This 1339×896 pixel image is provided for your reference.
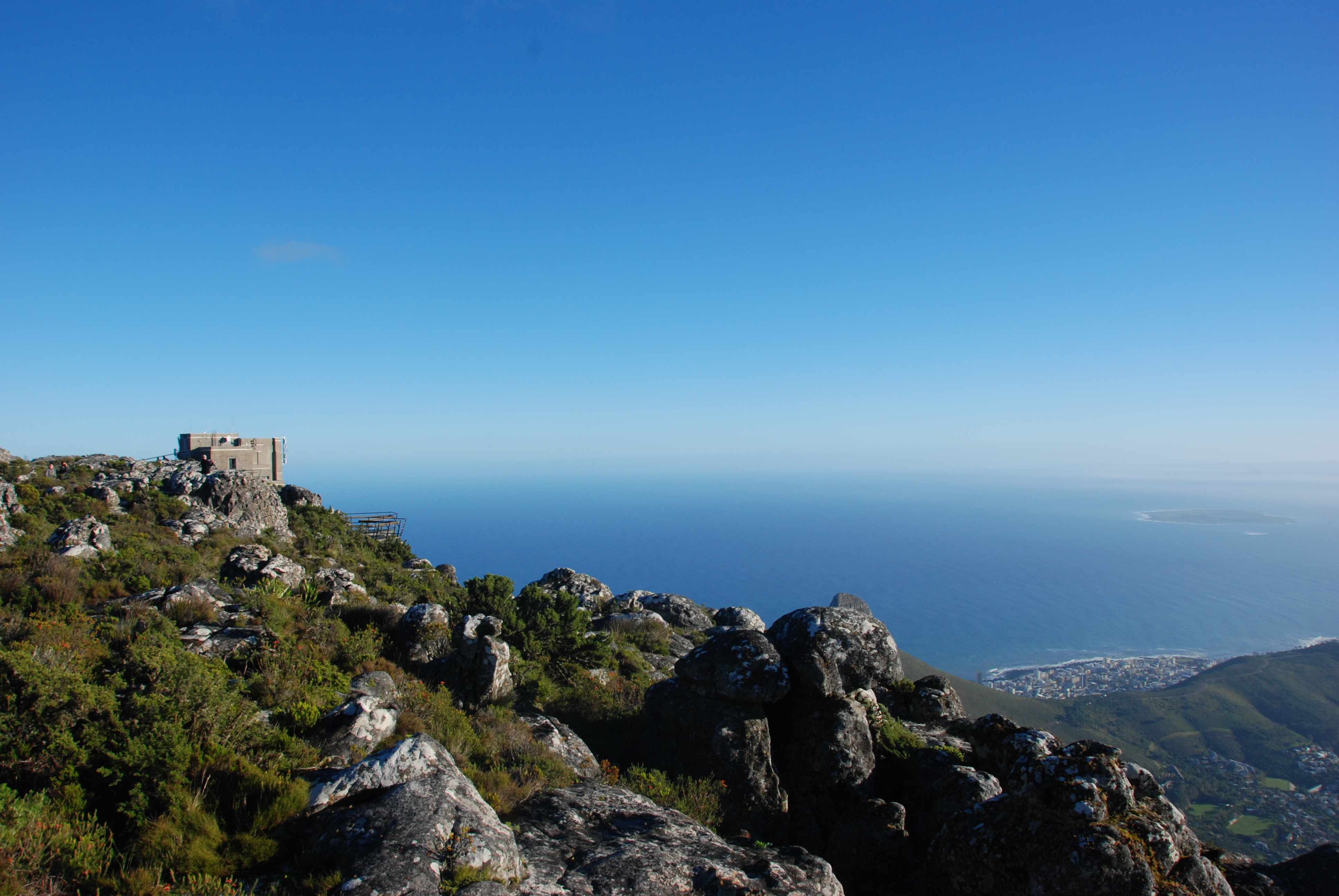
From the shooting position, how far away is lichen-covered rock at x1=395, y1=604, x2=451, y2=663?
12.8 meters

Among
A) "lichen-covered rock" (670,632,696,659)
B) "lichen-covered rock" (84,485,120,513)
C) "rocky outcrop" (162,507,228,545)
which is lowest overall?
"lichen-covered rock" (670,632,696,659)

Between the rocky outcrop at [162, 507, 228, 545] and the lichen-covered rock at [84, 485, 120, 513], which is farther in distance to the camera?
the lichen-covered rock at [84, 485, 120, 513]

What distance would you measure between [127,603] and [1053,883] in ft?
54.1

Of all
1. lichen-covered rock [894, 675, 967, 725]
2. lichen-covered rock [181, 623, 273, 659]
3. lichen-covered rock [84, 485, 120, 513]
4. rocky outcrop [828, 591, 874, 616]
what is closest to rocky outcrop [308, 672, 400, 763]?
lichen-covered rock [181, 623, 273, 659]

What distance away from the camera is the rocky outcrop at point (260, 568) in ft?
51.8

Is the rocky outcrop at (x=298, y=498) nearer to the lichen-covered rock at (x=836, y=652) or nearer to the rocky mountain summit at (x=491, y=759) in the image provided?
the rocky mountain summit at (x=491, y=759)

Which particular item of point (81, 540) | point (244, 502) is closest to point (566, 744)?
point (81, 540)

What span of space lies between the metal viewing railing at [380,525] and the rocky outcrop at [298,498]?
→ 2.38m

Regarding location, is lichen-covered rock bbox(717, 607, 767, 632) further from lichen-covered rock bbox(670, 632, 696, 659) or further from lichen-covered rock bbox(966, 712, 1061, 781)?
lichen-covered rock bbox(966, 712, 1061, 781)

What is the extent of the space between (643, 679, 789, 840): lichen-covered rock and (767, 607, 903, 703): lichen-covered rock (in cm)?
135

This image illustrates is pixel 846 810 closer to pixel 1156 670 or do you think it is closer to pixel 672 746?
pixel 672 746

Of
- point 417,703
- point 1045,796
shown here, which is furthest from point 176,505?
point 1045,796

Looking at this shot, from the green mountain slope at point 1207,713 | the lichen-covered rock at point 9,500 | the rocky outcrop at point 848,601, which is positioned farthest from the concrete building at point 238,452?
the green mountain slope at point 1207,713

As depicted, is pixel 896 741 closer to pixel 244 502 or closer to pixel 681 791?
pixel 681 791
